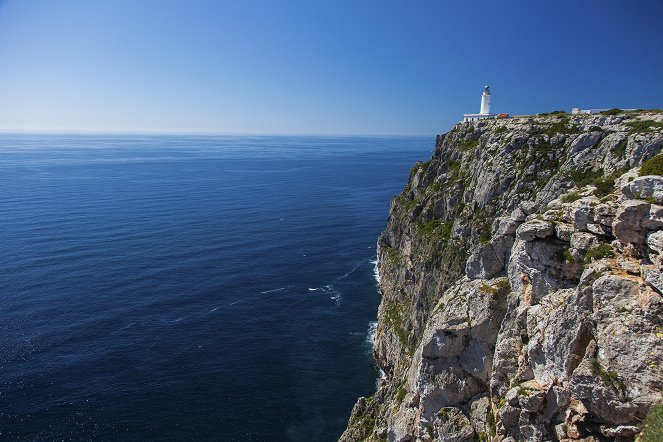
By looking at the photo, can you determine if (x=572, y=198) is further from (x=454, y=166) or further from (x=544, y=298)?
Answer: (x=454, y=166)

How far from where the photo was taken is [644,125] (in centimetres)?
3569

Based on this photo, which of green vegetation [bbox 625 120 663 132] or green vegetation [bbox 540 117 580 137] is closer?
green vegetation [bbox 625 120 663 132]

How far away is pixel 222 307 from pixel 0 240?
7124cm

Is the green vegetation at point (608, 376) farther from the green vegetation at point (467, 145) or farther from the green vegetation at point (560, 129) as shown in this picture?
the green vegetation at point (467, 145)

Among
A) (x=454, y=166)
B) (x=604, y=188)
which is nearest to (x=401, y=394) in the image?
(x=604, y=188)

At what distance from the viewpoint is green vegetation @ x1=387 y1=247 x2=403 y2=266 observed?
83.3 m

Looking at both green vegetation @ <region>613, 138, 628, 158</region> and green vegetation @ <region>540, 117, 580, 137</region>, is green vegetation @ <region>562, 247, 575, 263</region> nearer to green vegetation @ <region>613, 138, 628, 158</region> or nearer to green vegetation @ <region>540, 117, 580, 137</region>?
green vegetation @ <region>613, 138, 628, 158</region>

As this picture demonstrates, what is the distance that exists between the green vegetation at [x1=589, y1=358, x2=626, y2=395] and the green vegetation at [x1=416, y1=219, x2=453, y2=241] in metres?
36.2

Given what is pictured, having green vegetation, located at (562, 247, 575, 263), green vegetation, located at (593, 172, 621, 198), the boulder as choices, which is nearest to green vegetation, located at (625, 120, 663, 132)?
green vegetation, located at (593, 172, 621, 198)

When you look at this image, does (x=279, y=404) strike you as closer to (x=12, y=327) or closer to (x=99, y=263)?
(x=12, y=327)

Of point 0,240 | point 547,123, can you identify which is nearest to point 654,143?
point 547,123

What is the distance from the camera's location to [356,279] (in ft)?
327

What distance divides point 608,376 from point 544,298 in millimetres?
6444

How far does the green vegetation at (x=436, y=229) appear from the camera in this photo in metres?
58.6
